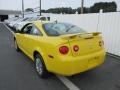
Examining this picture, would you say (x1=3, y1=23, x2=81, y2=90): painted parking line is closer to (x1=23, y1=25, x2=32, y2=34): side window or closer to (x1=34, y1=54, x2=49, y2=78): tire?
(x1=34, y1=54, x2=49, y2=78): tire

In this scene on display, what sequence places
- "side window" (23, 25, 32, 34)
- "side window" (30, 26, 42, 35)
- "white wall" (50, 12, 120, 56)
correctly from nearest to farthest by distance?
1. "side window" (30, 26, 42, 35)
2. "side window" (23, 25, 32, 34)
3. "white wall" (50, 12, 120, 56)

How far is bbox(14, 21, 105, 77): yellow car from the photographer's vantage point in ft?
13.5

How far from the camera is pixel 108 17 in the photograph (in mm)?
7445

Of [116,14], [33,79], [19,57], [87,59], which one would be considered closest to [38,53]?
[33,79]

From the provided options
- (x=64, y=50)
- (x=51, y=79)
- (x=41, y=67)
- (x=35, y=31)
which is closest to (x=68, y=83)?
(x=51, y=79)

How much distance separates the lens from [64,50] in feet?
13.5

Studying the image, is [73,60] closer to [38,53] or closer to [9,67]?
[38,53]

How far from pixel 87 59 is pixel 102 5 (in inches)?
2093

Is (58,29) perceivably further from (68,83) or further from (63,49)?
(68,83)

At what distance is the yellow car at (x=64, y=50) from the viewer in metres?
4.13

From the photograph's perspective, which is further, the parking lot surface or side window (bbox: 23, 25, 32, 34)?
side window (bbox: 23, 25, 32, 34)

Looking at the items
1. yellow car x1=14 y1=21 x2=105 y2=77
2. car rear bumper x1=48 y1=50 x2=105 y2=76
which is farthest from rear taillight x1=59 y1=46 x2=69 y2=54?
car rear bumper x1=48 y1=50 x2=105 y2=76

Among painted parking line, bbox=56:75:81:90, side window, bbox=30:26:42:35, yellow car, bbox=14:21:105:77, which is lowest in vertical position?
painted parking line, bbox=56:75:81:90

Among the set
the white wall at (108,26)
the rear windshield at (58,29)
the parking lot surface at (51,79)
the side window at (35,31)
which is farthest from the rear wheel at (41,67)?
the white wall at (108,26)
